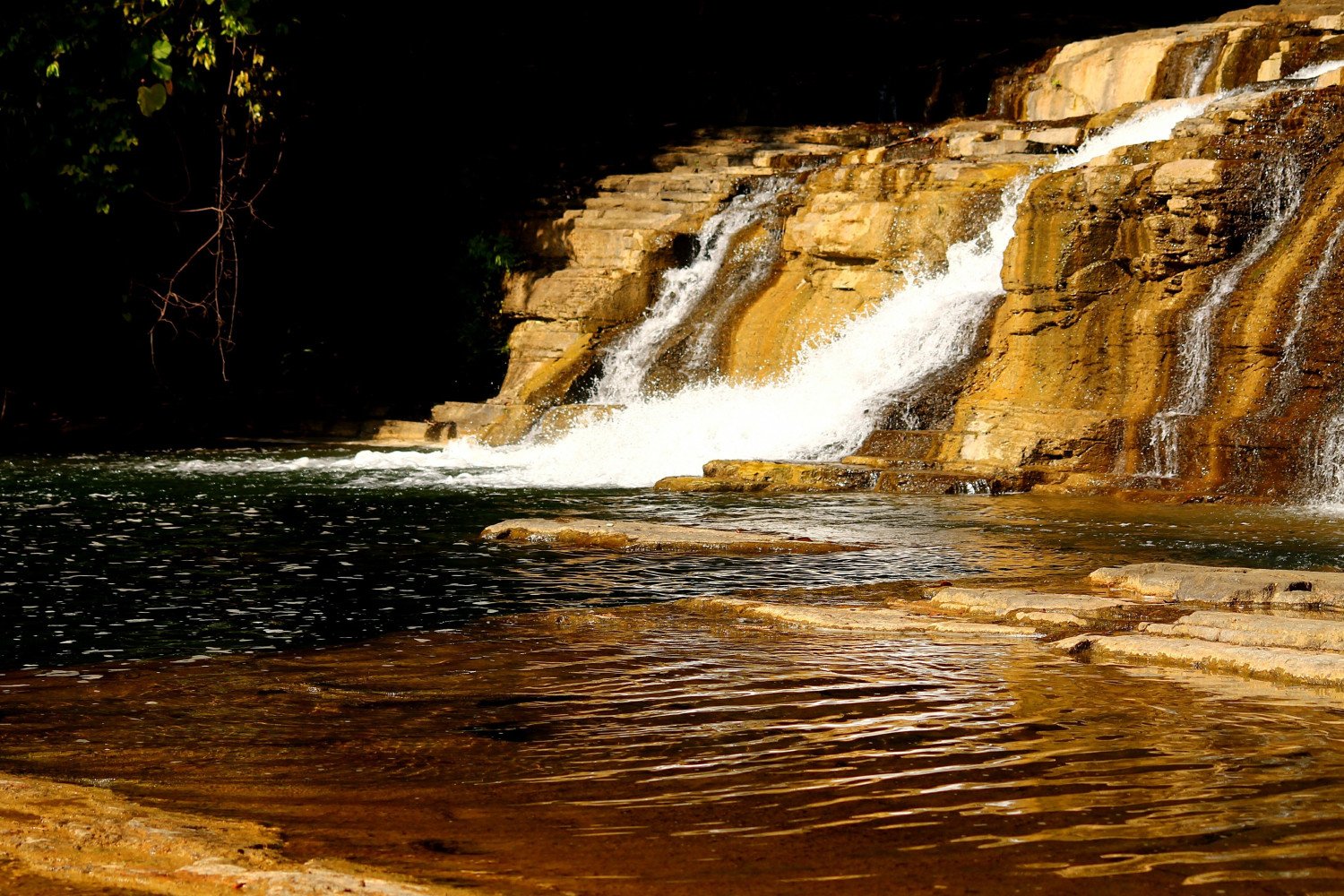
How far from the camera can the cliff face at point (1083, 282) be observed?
46.1 feet

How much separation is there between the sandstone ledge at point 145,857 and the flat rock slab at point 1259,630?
13.2ft

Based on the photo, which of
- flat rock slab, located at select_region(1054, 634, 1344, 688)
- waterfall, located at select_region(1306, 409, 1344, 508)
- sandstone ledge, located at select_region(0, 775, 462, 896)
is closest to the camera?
sandstone ledge, located at select_region(0, 775, 462, 896)

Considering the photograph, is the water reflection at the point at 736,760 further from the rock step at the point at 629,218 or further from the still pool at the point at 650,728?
the rock step at the point at 629,218

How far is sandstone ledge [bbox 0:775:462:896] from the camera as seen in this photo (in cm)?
359

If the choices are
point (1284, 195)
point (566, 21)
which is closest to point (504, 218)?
point (566, 21)

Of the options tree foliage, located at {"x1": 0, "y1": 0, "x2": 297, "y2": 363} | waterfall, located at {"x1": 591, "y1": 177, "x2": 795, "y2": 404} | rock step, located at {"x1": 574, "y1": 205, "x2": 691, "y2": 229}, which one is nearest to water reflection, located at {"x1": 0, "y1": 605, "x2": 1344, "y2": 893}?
tree foliage, located at {"x1": 0, "y1": 0, "x2": 297, "y2": 363}

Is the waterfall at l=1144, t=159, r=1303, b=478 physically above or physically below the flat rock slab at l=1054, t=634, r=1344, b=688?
above

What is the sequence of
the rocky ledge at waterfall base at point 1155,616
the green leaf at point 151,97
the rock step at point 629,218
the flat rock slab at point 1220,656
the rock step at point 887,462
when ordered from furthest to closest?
the rock step at point 629,218, the rock step at point 887,462, the rocky ledge at waterfall base at point 1155,616, the flat rock slab at point 1220,656, the green leaf at point 151,97

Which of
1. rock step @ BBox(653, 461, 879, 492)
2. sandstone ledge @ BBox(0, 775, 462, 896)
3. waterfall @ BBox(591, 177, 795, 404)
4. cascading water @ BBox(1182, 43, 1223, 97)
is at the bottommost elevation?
sandstone ledge @ BBox(0, 775, 462, 896)

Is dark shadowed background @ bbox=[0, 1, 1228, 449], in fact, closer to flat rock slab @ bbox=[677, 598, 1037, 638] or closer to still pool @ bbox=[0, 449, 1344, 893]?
still pool @ bbox=[0, 449, 1344, 893]

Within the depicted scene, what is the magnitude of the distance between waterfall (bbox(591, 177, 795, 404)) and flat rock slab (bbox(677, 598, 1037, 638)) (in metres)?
12.9

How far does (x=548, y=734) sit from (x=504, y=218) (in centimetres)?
2129

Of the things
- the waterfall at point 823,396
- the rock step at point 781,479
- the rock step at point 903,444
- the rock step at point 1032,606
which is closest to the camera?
the rock step at point 1032,606

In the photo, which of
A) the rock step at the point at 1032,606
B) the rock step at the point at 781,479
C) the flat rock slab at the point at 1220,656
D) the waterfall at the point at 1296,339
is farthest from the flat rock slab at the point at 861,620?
the waterfall at the point at 1296,339
